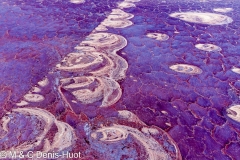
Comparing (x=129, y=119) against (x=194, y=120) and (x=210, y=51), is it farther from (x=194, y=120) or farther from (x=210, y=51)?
(x=210, y=51)

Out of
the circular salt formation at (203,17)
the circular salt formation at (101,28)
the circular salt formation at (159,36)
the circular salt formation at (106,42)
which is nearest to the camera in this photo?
the circular salt formation at (106,42)

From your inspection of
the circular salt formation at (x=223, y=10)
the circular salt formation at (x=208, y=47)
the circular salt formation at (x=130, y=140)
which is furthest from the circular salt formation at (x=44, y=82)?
the circular salt formation at (x=223, y=10)

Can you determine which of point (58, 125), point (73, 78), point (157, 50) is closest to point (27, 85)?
point (73, 78)

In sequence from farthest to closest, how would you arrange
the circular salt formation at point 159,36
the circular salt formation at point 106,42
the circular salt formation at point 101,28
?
the circular salt formation at point 101,28
the circular salt formation at point 159,36
the circular salt formation at point 106,42

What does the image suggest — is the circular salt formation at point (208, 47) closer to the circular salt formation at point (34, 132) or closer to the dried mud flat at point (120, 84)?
the dried mud flat at point (120, 84)

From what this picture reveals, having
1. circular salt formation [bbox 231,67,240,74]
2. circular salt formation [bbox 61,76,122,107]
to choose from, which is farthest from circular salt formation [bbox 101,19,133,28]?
circular salt formation [bbox 231,67,240,74]

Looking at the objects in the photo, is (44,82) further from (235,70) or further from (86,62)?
(235,70)

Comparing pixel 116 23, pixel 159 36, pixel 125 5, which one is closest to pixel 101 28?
pixel 116 23
